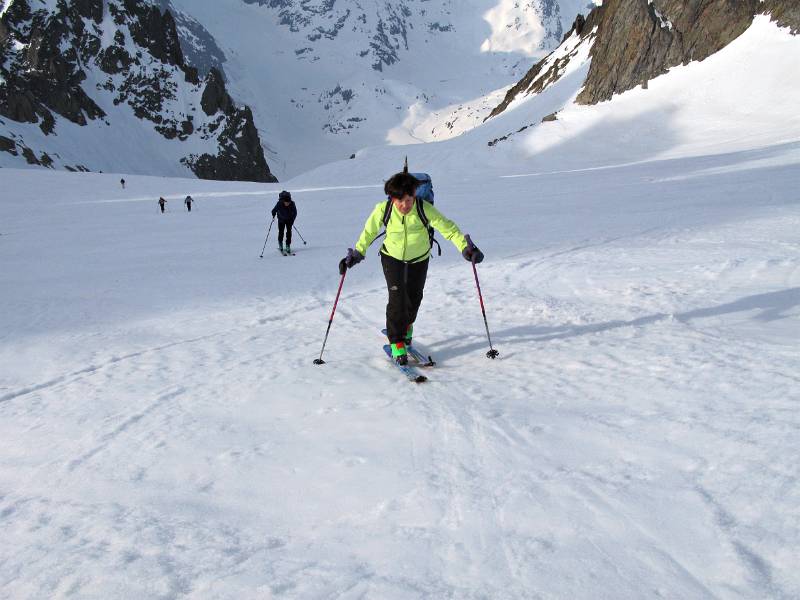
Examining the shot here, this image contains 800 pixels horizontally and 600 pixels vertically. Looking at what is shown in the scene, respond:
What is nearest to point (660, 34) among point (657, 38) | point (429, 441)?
point (657, 38)

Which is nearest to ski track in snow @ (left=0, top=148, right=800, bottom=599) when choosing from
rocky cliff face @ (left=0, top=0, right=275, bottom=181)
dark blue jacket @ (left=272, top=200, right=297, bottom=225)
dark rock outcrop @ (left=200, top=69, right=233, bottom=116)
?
dark blue jacket @ (left=272, top=200, right=297, bottom=225)

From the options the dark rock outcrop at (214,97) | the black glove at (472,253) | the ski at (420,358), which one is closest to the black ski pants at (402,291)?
the ski at (420,358)

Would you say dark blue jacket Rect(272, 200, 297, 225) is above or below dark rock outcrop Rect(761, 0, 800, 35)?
below

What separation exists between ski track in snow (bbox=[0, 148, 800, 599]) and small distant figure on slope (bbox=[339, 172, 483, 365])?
1.87ft

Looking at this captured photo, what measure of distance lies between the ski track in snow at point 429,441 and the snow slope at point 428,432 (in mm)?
16

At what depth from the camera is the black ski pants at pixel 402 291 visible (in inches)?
197

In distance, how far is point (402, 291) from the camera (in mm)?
5039

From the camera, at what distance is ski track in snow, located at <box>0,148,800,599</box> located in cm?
252

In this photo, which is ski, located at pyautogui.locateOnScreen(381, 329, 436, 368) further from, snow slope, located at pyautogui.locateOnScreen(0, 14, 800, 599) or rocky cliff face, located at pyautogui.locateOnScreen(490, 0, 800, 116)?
rocky cliff face, located at pyautogui.locateOnScreen(490, 0, 800, 116)

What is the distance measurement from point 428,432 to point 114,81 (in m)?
157

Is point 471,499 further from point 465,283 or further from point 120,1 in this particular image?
point 120,1

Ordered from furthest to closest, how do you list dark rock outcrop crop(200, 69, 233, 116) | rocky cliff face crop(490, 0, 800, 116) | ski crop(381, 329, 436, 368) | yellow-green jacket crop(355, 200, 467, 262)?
dark rock outcrop crop(200, 69, 233, 116), rocky cliff face crop(490, 0, 800, 116), ski crop(381, 329, 436, 368), yellow-green jacket crop(355, 200, 467, 262)

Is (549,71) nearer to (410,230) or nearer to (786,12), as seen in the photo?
(786,12)

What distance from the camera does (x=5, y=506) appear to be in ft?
10.4
